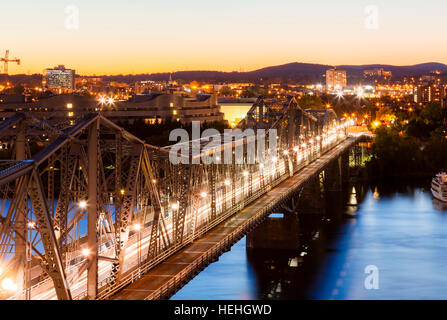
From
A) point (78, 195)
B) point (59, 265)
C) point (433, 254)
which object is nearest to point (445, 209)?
point (433, 254)

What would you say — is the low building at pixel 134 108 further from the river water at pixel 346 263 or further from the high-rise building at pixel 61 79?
the high-rise building at pixel 61 79

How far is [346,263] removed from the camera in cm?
3519

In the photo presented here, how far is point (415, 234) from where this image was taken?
42312 mm

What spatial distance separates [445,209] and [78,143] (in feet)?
134

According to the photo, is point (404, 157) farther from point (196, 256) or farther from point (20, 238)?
point (20, 238)

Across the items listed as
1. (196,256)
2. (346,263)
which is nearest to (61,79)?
(346,263)

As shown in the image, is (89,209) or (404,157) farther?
(404,157)

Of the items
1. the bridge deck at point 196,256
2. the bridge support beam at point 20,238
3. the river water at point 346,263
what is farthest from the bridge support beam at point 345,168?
the bridge support beam at point 20,238

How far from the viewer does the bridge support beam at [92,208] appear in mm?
15556

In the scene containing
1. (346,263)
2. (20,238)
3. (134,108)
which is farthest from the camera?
(134,108)

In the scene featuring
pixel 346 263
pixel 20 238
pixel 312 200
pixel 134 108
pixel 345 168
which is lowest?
pixel 346 263

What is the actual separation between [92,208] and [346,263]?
21266 mm
